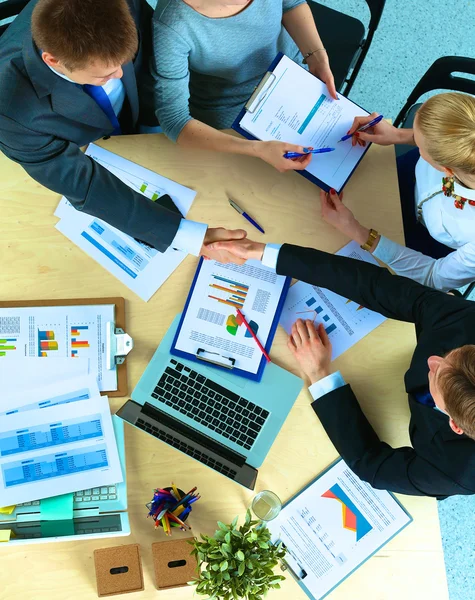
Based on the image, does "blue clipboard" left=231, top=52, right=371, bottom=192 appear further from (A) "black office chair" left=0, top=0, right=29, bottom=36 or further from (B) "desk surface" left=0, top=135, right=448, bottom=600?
(A) "black office chair" left=0, top=0, right=29, bottom=36

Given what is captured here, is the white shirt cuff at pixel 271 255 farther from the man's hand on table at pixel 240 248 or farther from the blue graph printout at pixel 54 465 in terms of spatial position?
the blue graph printout at pixel 54 465

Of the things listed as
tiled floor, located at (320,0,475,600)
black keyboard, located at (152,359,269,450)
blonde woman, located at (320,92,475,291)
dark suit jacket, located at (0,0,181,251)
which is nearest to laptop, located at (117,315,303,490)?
black keyboard, located at (152,359,269,450)

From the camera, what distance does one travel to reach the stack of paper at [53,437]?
1299mm

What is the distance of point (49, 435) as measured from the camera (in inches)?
52.6

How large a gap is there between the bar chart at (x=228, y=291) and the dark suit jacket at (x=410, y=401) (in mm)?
119

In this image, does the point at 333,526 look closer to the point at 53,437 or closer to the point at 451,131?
the point at 53,437

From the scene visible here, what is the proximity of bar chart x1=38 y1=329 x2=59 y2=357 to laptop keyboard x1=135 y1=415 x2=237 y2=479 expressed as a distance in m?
0.29

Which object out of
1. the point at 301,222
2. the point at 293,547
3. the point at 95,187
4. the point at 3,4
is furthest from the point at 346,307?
the point at 3,4

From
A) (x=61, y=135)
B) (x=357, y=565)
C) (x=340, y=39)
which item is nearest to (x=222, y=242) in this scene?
(x=61, y=135)

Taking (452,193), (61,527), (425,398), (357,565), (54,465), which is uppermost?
(452,193)

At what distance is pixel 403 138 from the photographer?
156cm

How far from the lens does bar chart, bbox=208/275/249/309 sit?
1425 millimetres

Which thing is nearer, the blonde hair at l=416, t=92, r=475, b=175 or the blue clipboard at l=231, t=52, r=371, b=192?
the blonde hair at l=416, t=92, r=475, b=175

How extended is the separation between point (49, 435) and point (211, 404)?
41cm
